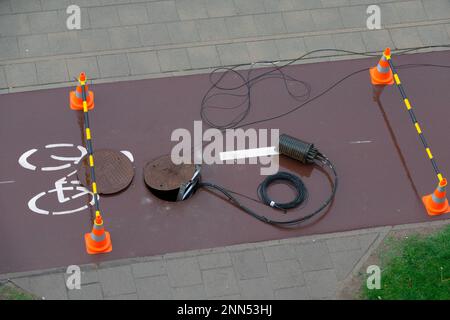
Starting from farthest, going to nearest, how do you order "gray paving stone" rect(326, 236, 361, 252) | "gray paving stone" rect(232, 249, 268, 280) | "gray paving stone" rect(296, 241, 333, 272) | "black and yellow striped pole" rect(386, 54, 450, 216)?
"black and yellow striped pole" rect(386, 54, 450, 216), "gray paving stone" rect(326, 236, 361, 252), "gray paving stone" rect(296, 241, 333, 272), "gray paving stone" rect(232, 249, 268, 280)

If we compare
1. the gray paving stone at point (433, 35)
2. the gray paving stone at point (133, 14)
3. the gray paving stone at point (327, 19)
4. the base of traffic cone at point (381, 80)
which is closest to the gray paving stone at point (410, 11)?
the gray paving stone at point (433, 35)

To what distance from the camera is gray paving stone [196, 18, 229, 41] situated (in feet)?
47.8

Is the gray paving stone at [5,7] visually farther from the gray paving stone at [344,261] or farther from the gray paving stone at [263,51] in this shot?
the gray paving stone at [344,261]

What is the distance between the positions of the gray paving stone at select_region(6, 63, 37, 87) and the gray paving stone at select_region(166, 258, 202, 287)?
4019 millimetres

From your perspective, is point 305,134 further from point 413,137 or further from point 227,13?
point 227,13

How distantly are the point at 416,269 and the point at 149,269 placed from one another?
148 inches

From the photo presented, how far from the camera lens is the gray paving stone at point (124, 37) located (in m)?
14.3

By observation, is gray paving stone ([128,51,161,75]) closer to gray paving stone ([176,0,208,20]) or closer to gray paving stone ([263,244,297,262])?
gray paving stone ([176,0,208,20])

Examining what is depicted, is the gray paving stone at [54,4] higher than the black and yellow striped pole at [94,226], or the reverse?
the gray paving stone at [54,4]

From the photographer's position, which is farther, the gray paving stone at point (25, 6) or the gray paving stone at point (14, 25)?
the gray paving stone at point (25, 6)

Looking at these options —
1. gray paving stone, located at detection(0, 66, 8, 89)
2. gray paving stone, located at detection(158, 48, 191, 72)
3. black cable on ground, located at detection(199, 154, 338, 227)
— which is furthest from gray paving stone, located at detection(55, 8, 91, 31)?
black cable on ground, located at detection(199, 154, 338, 227)

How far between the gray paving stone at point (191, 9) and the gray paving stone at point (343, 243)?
4849 millimetres

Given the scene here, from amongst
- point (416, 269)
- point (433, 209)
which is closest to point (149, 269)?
point (416, 269)

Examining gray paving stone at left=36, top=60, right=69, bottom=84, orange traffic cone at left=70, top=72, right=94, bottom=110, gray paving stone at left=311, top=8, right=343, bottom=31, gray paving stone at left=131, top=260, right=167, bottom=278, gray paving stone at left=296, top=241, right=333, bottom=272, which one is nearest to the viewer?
gray paving stone at left=131, top=260, right=167, bottom=278
